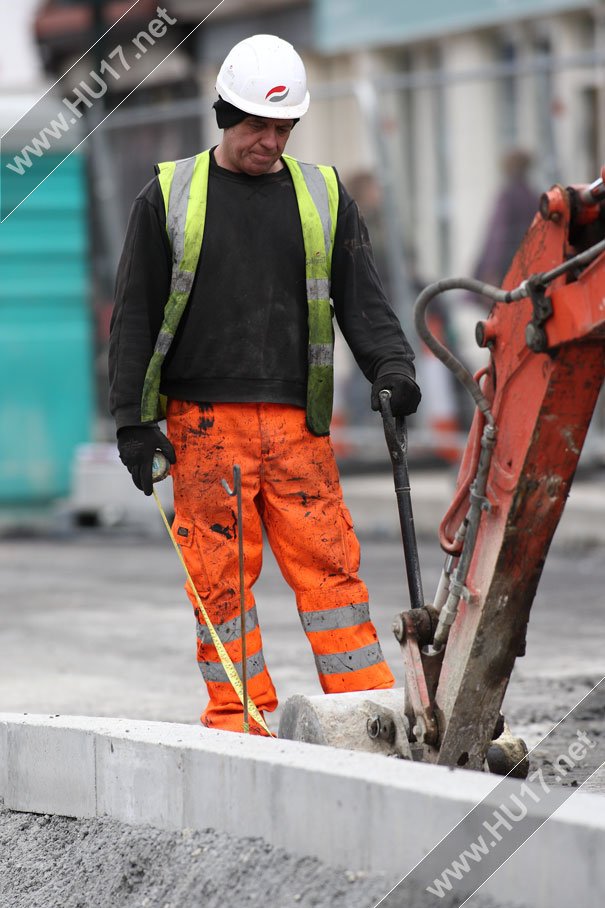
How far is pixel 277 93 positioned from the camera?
5.06 m

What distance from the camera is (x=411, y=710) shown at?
477 cm

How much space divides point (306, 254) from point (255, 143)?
351mm

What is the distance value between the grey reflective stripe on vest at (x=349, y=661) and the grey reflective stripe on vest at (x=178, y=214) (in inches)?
45.9

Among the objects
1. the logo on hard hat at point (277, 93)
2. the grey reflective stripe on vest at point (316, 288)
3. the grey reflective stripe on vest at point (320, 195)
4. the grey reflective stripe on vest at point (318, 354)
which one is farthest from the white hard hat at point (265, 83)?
the grey reflective stripe on vest at point (318, 354)

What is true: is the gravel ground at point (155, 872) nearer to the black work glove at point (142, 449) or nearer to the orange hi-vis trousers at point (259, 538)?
the orange hi-vis trousers at point (259, 538)

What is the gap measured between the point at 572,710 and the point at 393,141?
810 centimetres

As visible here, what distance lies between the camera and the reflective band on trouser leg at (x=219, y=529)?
5211mm

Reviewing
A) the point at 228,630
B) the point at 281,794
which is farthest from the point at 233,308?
the point at 281,794

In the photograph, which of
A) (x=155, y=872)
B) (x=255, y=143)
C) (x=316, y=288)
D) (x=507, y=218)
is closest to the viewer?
(x=155, y=872)

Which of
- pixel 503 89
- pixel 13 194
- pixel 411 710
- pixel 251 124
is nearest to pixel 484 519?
pixel 411 710

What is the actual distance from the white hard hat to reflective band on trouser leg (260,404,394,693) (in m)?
0.86

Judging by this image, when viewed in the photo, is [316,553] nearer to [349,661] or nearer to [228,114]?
[349,661]

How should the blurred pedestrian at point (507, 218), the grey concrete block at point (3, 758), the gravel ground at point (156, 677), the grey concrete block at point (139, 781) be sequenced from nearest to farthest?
the gravel ground at point (156, 677)
the grey concrete block at point (139, 781)
the grey concrete block at point (3, 758)
the blurred pedestrian at point (507, 218)

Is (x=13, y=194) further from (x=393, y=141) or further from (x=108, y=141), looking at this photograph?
(x=393, y=141)
